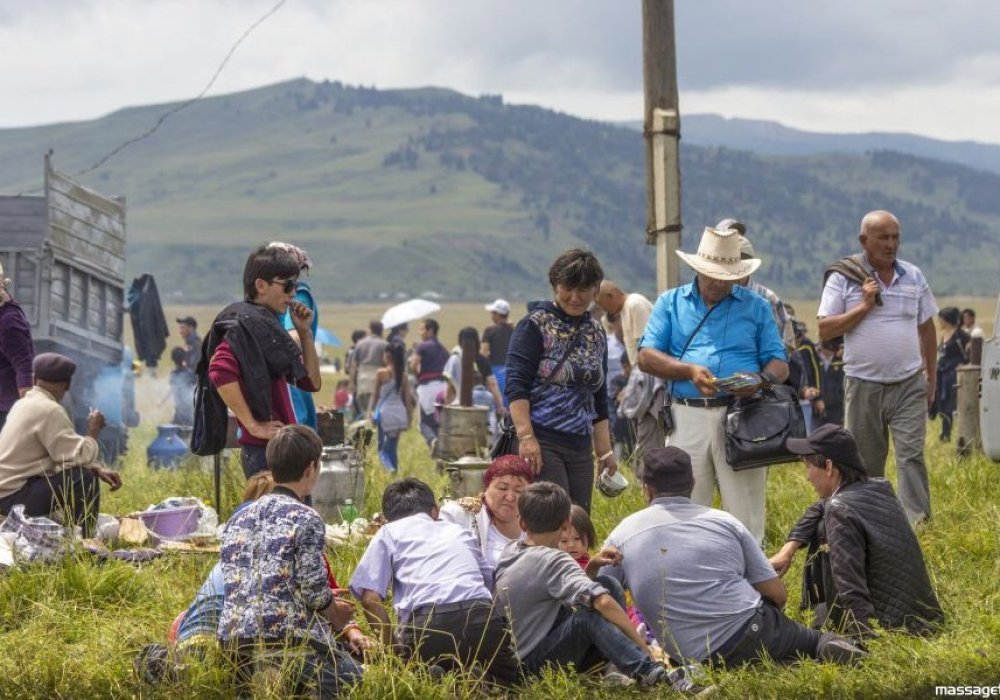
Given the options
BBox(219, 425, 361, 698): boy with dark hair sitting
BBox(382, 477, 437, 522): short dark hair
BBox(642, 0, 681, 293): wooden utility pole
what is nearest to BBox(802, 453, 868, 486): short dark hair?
BBox(382, 477, 437, 522): short dark hair

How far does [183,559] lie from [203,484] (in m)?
2.25

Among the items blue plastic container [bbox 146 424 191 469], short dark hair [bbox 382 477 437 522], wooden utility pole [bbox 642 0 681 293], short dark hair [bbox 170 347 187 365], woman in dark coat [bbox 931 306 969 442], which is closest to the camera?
short dark hair [bbox 382 477 437 522]

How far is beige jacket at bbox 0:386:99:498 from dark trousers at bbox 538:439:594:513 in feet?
9.08

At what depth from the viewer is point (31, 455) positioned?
8.55m

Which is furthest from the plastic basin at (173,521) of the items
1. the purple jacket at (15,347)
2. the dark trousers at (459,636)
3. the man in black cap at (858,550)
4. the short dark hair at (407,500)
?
the man in black cap at (858,550)

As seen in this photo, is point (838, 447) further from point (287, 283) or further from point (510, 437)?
point (287, 283)

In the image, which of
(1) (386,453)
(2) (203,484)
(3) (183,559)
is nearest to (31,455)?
(3) (183,559)

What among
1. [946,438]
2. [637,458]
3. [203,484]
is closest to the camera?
[637,458]

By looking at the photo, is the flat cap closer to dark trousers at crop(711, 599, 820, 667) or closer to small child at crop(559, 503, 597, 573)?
small child at crop(559, 503, 597, 573)

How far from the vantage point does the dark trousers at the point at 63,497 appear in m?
8.47

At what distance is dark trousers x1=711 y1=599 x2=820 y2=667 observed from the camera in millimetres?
6445

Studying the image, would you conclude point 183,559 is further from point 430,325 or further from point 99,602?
point 430,325

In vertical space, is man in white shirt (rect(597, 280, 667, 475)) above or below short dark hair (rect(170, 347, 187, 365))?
above

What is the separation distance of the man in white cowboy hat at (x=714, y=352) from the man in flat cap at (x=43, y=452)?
10.8 feet
